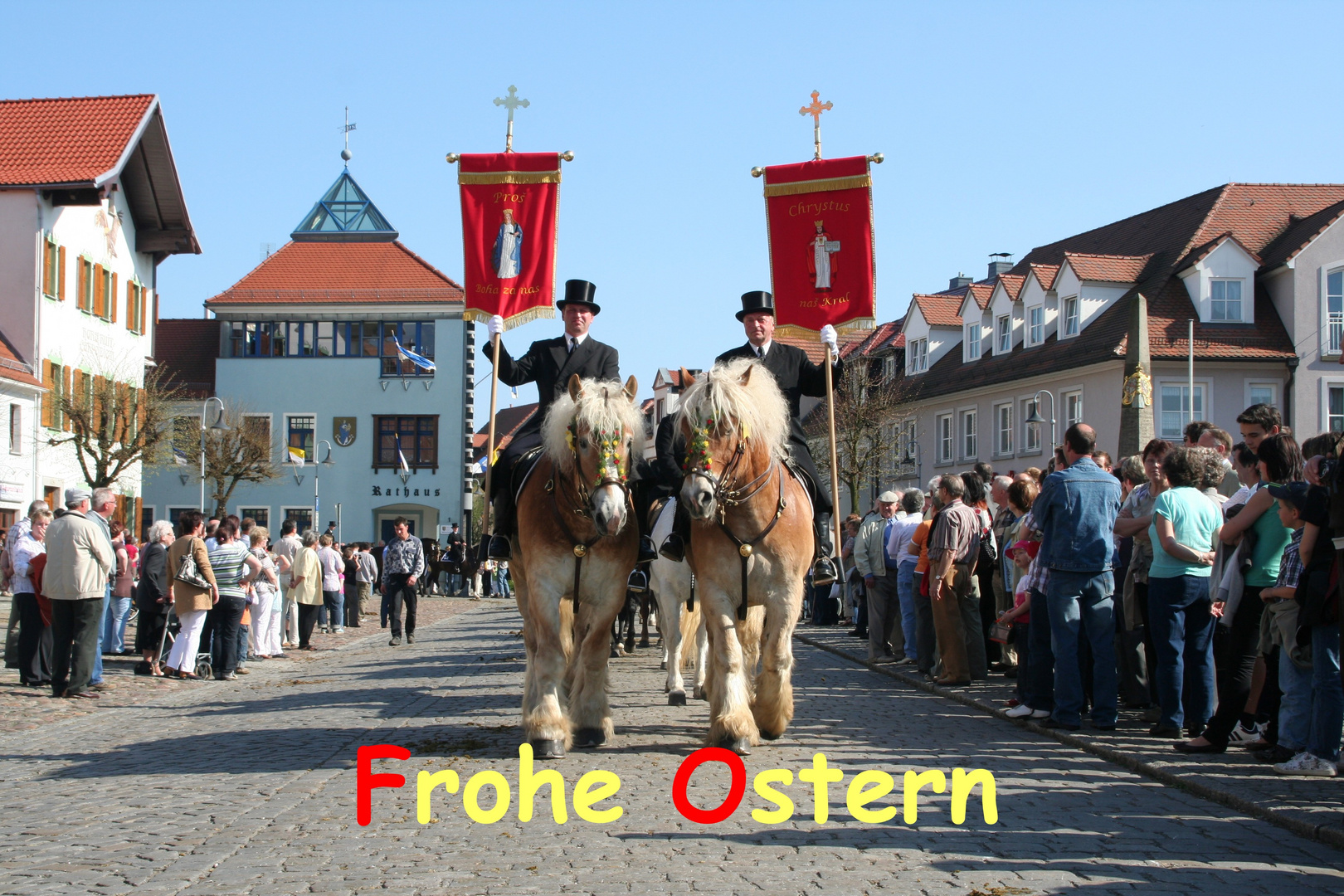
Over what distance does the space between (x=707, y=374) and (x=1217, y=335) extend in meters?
34.7

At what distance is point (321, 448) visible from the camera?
5766 centimetres

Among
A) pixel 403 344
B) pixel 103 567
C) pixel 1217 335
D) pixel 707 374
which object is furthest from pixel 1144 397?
pixel 403 344

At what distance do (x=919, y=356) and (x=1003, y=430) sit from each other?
7276 mm

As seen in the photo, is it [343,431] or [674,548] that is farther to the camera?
[343,431]

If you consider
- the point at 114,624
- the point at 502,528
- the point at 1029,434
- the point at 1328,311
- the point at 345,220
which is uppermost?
the point at 345,220

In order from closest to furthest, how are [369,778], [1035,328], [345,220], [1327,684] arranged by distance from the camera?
[369,778] < [1327,684] < [1035,328] < [345,220]

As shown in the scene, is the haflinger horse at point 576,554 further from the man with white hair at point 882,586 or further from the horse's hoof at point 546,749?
the man with white hair at point 882,586

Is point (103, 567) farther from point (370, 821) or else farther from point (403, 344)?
point (403, 344)

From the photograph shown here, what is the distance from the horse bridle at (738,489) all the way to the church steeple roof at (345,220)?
5545cm

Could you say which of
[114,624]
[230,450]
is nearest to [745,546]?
[114,624]

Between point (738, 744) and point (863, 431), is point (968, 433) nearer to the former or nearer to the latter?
point (863, 431)

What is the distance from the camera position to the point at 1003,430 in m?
46.8

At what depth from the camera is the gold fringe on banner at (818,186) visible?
12555mm

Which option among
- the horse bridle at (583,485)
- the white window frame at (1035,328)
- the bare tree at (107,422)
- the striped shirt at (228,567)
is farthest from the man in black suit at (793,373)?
the white window frame at (1035,328)
